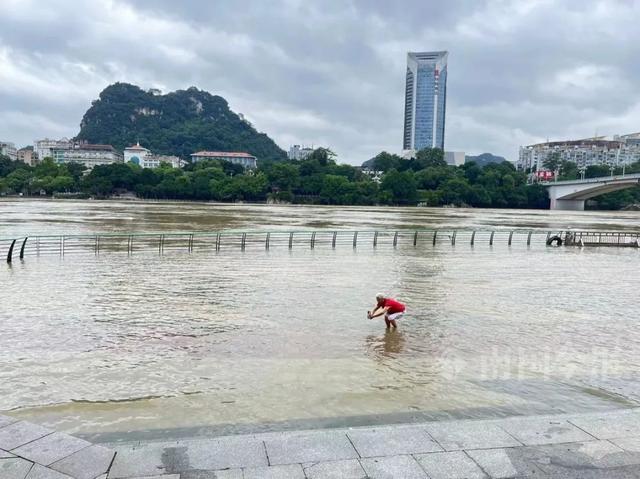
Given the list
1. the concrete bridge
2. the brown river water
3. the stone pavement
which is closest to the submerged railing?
the brown river water

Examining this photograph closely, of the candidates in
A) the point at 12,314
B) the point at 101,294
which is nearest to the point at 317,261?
the point at 101,294

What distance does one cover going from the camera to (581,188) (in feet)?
373

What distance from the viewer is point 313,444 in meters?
5.72

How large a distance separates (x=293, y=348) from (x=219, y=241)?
2043cm

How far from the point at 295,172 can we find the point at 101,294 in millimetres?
123402

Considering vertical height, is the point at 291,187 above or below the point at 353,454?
above

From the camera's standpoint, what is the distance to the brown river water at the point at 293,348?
7.68 metres

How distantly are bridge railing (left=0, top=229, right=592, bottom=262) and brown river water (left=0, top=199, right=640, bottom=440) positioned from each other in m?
5.19

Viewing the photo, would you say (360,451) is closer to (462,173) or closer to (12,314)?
(12,314)

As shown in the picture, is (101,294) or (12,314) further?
(101,294)

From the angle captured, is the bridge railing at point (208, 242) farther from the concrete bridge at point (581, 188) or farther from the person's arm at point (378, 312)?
the concrete bridge at point (581, 188)

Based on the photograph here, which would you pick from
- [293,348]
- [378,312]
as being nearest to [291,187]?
[378,312]

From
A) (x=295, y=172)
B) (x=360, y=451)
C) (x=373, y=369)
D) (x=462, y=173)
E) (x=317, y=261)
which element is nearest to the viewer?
(x=360, y=451)

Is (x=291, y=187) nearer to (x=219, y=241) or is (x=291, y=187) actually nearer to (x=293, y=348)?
(x=219, y=241)
